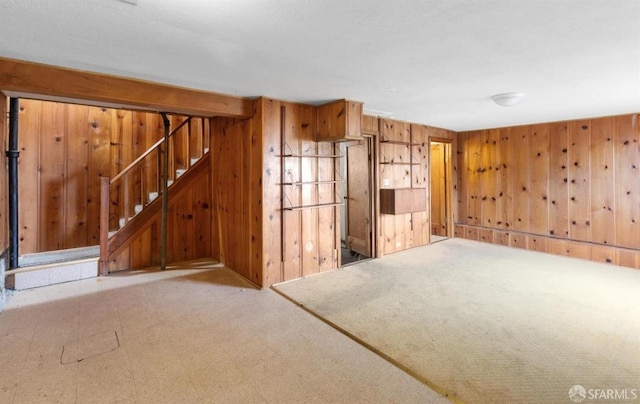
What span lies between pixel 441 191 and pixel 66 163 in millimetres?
6485

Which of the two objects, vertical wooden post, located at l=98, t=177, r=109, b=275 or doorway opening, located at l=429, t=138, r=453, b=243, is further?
doorway opening, located at l=429, t=138, r=453, b=243

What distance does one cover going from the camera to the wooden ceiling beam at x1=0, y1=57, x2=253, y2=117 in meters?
2.29

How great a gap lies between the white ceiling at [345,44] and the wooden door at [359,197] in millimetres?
1549

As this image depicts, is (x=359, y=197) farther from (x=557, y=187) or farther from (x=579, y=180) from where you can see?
(x=579, y=180)

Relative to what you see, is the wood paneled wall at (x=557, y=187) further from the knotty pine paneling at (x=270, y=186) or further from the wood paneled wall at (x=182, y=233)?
the wood paneled wall at (x=182, y=233)

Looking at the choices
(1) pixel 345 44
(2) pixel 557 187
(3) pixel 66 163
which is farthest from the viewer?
(2) pixel 557 187

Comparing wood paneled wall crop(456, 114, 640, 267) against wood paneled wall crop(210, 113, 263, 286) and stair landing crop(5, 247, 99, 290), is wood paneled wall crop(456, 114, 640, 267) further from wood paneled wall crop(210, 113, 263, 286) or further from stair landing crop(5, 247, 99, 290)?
stair landing crop(5, 247, 99, 290)

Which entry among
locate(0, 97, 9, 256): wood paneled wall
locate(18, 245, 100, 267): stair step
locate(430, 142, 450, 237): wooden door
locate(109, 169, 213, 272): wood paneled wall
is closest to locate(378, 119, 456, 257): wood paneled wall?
locate(430, 142, 450, 237): wooden door

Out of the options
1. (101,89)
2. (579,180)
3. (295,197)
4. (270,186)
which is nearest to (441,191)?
(579,180)

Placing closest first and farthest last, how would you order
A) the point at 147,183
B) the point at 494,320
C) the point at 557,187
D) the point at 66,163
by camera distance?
1. the point at 494,320
2. the point at 66,163
3. the point at 557,187
4. the point at 147,183

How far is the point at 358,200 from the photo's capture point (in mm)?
4848

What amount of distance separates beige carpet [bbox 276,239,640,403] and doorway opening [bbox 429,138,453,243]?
183 cm

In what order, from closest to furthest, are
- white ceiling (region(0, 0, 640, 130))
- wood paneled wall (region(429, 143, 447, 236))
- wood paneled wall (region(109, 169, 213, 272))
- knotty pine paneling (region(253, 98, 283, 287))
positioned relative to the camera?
white ceiling (region(0, 0, 640, 130)) < knotty pine paneling (region(253, 98, 283, 287)) < wood paneled wall (region(109, 169, 213, 272)) < wood paneled wall (region(429, 143, 447, 236))

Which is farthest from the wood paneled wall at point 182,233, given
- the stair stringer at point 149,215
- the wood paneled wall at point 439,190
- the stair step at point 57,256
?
the wood paneled wall at point 439,190
